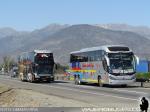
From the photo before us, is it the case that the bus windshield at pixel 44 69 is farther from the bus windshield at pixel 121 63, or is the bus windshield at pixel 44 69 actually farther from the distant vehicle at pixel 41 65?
the bus windshield at pixel 121 63

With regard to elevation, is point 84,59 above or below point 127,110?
above

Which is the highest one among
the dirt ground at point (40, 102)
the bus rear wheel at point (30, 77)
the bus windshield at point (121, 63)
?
the bus windshield at point (121, 63)

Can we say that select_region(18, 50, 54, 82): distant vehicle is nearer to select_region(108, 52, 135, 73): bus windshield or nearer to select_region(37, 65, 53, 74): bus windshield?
select_region(37, 65, 53, 74): bus windshield

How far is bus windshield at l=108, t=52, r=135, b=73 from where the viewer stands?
138 ft

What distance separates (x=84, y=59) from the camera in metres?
49.8

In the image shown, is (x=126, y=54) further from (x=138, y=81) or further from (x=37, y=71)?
(x=37, y=71)

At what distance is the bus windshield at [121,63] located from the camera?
41912 mm

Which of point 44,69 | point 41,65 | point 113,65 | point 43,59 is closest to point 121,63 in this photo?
point 113,65

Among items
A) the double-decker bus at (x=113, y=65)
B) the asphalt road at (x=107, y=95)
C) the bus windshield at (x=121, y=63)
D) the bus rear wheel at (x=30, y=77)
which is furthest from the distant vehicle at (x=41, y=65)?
the bus windshield at (x=121, y=63)

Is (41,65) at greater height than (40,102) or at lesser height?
greater

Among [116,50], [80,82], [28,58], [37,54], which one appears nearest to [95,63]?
[116,50]

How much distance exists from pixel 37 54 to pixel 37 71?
2.13m

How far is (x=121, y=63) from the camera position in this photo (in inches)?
1657

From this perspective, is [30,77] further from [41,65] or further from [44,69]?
[41,65]
